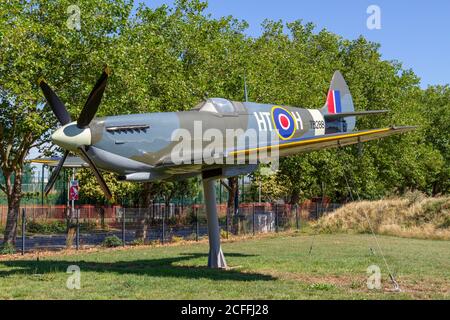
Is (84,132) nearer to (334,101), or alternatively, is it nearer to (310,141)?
(310,141)

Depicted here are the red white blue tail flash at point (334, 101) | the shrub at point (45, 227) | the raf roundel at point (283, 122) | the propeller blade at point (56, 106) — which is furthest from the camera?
the shrub at point (45, 227)

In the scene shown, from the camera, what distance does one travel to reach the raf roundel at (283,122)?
14.9 m

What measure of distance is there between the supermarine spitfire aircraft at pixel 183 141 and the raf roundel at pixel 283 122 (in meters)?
0.31

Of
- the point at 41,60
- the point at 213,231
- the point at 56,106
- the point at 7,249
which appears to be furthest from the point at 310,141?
the point at 7,249

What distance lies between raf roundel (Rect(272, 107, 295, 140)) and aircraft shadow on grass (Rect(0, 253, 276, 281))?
385 centimetres

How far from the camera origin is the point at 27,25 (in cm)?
1847

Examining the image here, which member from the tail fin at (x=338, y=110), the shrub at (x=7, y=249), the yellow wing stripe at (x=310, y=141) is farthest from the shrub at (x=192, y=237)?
the yellow wing stripe at (x=310, y=141)

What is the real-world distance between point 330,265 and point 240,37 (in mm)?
23678

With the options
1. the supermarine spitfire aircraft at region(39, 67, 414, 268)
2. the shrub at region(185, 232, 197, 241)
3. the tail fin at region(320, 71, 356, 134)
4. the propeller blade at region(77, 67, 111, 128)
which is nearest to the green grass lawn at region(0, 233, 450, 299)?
the supermarine spitfire aircraft at region(39, 67, 414, 268)

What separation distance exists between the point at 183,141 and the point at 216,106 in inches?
61.7

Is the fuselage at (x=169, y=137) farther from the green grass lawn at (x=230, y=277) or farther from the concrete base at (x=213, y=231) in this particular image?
the green grass lawn at (x=230, y=277)

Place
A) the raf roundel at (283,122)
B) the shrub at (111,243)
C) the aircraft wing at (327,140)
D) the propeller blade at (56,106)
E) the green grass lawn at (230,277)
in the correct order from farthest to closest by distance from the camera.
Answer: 1. the shrub at (111,243)
2. the raf roundel at (283,122)
3. the propeller blade at (56,106)
4. the aircraft wing at (327,140)
5. the green grass lawn at (230,277)
